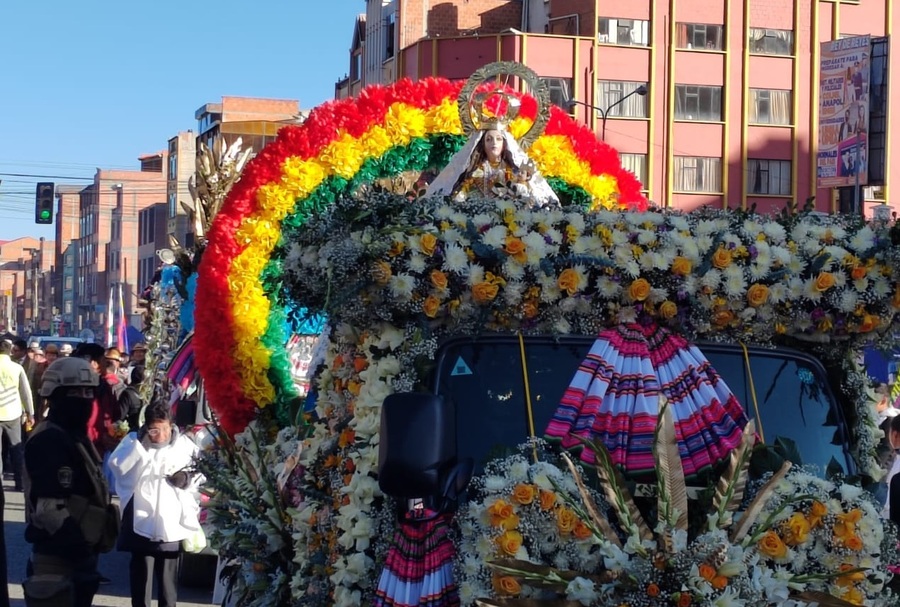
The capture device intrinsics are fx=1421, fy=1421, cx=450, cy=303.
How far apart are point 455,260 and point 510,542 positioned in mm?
1020

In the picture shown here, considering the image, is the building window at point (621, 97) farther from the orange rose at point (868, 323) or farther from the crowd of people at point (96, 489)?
the orange rose at point (868, 323)

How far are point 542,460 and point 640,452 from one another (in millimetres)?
325

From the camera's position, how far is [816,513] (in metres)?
4.26

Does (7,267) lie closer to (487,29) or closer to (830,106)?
(487,29)

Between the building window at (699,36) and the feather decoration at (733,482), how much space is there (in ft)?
170

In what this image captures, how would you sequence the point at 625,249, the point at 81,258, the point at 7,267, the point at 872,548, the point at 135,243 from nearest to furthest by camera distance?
the point at 872,548
the point at 625,249
the point at 135,243
the point at 81,258
the point at 7,267

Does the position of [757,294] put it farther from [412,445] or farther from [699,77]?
[699,77]

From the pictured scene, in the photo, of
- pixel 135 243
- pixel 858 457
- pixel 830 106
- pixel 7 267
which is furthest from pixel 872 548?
pixel 7 267

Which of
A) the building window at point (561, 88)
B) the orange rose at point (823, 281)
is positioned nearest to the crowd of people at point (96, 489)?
the orange rose at point (823, 281)

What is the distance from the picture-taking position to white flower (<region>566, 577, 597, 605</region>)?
391 cm

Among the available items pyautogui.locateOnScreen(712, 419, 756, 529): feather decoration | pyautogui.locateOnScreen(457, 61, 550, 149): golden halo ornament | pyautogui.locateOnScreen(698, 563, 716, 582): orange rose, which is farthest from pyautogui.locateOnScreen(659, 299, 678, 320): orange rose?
pyautogui.locateOnScreen(457, 61, 550, 149): golden halo ornament

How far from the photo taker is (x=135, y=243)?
351 ft

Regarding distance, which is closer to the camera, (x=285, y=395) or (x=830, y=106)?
(x=285, y=395)

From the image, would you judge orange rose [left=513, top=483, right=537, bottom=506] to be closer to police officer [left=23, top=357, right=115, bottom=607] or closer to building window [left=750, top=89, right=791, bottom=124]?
police officer [left=23, top=357, right=115, bottom=607]
